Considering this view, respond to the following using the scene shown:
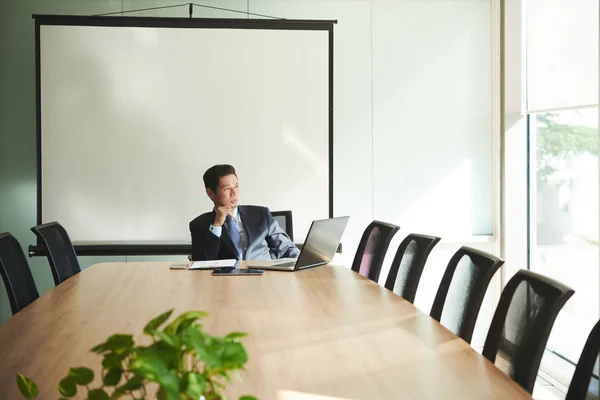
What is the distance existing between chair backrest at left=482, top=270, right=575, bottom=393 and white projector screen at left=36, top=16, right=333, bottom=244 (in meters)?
3.49

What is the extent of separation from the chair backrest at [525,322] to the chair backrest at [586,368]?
0.20 metres

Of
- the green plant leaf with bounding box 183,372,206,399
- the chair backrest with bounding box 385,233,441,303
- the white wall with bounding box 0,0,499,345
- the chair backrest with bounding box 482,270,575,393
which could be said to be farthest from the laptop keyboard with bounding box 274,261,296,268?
the green plant leaf with bounding box 183,372,206,399

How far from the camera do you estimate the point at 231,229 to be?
4746 millimetres

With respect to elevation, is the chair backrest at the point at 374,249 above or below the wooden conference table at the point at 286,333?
above

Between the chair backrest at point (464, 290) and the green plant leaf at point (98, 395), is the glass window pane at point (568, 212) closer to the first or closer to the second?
the chair backrest at point (464, 290)

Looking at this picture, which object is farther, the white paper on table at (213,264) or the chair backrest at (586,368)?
the white paper on table at (213,264)

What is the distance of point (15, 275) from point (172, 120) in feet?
8.48

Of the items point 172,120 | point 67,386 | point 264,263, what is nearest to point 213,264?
point 264,263

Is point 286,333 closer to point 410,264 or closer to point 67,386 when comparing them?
point 410,264

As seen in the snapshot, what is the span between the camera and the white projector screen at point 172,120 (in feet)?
19.2

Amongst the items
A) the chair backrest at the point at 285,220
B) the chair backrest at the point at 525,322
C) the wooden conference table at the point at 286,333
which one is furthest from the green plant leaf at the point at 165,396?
the chair backrest at the point at 285,220

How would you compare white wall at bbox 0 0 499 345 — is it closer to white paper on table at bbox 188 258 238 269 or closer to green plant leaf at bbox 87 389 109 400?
white paper on table at bbox 188 258 238 269

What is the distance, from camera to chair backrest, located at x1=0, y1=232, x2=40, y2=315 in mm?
3484

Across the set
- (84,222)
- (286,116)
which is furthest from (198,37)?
(84,222)
